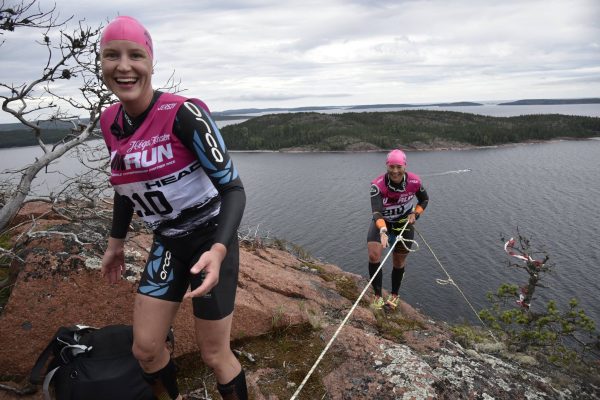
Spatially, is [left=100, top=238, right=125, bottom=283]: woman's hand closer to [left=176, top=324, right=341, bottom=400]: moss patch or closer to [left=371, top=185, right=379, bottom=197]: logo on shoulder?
[left=176, top=324, right=341, bottom=400]: moss patch

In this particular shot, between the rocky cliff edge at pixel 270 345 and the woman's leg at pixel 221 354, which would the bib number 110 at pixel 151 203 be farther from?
the rocky cliff edge at pixel 270 345

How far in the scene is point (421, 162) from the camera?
9925 centimetres

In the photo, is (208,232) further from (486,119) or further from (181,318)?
(486,119)

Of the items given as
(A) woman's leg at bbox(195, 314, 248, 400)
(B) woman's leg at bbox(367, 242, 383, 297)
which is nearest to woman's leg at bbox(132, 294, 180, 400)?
(A) woman's leg at bbox(195, 314, 248, 400)

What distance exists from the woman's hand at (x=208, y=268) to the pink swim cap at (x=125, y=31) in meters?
1.51

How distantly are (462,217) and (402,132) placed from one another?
92564mm

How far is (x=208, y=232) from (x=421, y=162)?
4010 inches

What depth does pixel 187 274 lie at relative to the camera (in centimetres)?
317

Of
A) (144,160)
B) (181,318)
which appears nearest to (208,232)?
(144,160)

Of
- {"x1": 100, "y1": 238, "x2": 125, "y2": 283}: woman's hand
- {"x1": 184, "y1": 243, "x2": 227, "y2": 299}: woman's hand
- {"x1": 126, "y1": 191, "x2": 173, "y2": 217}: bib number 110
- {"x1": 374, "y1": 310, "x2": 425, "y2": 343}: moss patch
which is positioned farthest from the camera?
{"x1": 374, "y1": 310, "x2": 425, "y2": 343}: moss patch

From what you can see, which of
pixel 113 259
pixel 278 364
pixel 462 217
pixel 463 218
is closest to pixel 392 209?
pixel 278 364

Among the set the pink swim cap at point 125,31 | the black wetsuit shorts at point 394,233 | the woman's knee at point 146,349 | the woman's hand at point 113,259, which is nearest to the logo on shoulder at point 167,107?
the pink swim cap at point 125,31

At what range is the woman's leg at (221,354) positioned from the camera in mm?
2961

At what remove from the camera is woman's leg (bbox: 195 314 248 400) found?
296 cm
